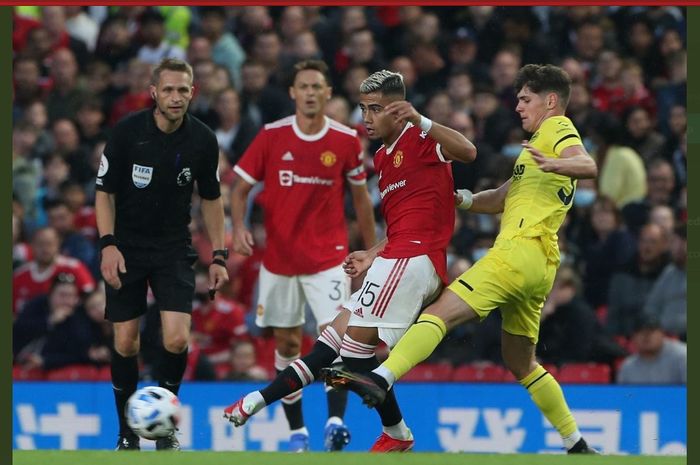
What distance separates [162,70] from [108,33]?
23.4 feet

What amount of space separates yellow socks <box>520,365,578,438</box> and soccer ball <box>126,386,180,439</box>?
1876mm

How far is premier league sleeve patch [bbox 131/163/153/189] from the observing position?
25.4 feet

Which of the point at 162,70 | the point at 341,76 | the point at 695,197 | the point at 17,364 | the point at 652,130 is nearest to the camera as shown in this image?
the point at 695,197

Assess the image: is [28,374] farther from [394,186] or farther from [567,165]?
[567,165]

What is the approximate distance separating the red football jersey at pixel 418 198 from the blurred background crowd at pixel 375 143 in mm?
3583

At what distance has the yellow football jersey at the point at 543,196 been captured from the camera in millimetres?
→ 6906

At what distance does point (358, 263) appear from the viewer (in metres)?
7.17

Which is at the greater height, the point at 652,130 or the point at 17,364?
the point at 652,130

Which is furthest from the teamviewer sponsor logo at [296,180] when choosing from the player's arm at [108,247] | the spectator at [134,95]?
the spectator at [134,95]

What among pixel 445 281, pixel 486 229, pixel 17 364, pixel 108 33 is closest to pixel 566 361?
pixel 486 229

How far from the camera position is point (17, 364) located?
37.6 feet

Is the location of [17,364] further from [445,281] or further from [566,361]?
[445,281]

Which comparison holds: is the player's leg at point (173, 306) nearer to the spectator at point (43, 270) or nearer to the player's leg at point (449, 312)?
the player's leg at point (449, 312)

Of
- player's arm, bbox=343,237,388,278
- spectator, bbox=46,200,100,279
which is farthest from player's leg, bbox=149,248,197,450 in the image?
spectator, bbox=46,200,100,279
